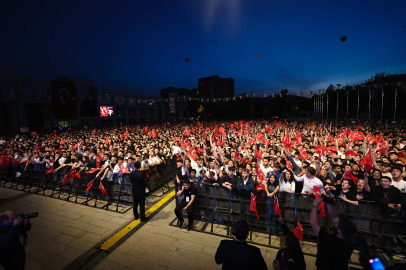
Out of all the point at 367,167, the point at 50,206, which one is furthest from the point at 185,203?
the point at 367,167

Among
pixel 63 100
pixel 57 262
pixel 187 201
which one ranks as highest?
pixel 63 100

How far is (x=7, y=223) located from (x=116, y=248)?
2597 millimetres

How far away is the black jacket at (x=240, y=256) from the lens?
8.29ft

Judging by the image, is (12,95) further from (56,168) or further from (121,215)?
(121,215)

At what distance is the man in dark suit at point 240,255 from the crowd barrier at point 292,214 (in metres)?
2.85

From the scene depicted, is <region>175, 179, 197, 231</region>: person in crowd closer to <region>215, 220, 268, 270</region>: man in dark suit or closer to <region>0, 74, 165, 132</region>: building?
<region>215, 220, 268, 270</region>: man in dark suit

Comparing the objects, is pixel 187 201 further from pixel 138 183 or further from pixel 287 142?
pixel 287 142

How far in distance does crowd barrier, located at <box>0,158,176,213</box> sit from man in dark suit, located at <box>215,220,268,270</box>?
559cm

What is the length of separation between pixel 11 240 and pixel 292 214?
6.04 meters

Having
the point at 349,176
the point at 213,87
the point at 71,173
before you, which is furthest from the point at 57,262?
the point at 213,87

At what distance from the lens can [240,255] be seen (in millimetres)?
2584

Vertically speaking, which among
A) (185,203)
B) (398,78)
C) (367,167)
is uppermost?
(398,78)

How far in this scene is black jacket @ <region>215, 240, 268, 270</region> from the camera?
2527 millimetres

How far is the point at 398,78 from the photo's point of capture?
59438mm
